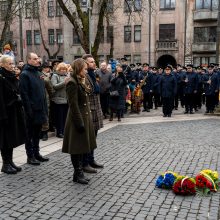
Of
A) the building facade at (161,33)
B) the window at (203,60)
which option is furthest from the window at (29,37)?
the window at (203,60)

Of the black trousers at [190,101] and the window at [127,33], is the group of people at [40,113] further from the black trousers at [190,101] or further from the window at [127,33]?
the window at [127,33]

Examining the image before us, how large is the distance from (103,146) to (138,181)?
281cm

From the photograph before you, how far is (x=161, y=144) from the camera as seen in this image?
29.2ft

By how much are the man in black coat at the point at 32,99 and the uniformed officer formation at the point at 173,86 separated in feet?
26.1

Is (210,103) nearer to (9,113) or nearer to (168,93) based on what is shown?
(168,93)

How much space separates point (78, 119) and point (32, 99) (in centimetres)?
164

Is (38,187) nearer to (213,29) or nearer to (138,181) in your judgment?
(138,181)

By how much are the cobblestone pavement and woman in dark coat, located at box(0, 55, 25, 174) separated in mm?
472

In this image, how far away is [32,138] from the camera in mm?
7137

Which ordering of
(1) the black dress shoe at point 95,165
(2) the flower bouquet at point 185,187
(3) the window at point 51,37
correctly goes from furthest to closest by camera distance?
(3) the window at point 51,37
(1) the black dress shoe at point 95,165
(2) the flower bouquet at point 185,187

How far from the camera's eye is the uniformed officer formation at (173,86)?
14312mm

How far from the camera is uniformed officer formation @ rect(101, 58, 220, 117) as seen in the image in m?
14.3

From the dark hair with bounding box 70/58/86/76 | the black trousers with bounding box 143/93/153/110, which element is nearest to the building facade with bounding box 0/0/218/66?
the black trousers with bounding box 143/93/153/110

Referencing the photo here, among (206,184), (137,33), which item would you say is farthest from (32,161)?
(137,33)
